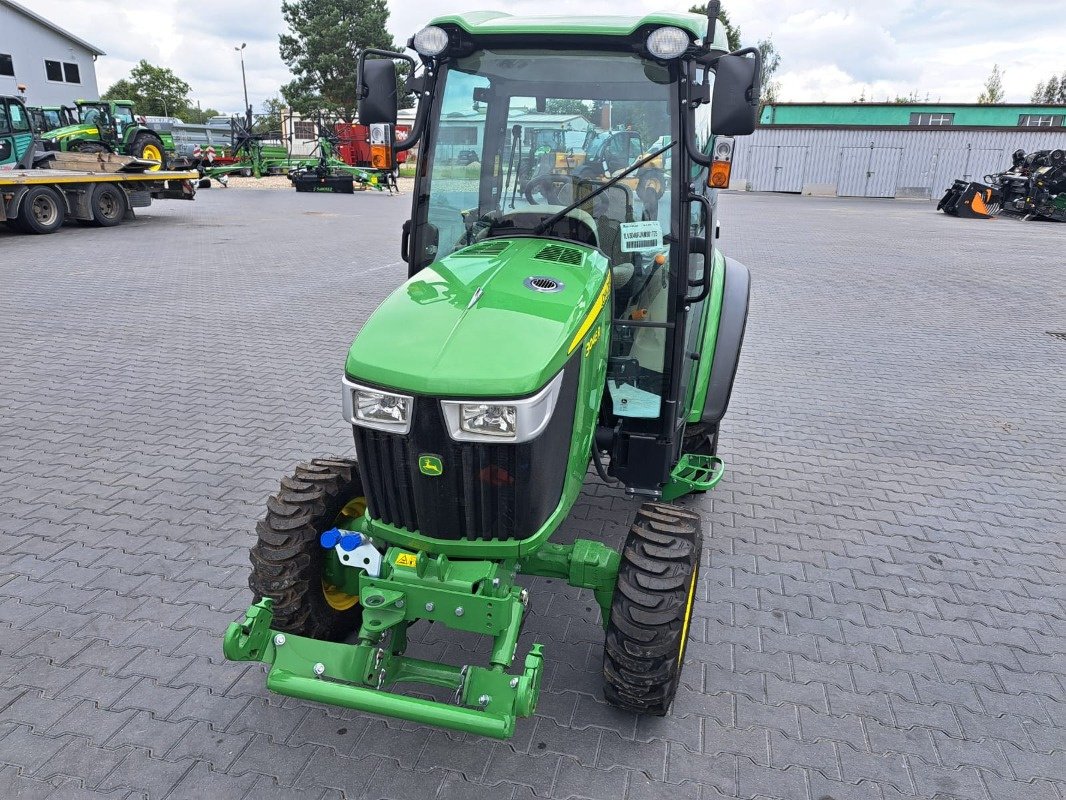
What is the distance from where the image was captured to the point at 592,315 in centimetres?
281

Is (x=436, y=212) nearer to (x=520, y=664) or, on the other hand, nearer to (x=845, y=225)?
(x=520, y=664)

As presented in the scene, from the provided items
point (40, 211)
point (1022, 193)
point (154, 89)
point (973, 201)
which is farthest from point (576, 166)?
point (154, 89)

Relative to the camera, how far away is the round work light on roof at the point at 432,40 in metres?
3.14

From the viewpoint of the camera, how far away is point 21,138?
17.1 m

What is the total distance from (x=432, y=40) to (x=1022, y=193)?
24.3 metres

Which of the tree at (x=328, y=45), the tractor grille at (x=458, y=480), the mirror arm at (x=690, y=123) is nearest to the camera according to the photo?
the tractor grille at (x=458, y=480)

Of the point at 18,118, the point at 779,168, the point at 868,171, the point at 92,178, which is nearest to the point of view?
the point at 92,178

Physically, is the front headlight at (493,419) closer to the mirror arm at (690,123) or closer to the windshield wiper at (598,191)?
the windshield wiper at (598,191)

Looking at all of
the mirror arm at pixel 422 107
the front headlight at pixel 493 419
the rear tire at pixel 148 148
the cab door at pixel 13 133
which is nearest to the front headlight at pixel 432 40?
the mirror arm at pixel 422 107

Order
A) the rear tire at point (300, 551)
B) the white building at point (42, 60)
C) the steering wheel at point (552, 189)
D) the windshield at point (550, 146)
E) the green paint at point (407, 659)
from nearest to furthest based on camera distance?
the green paint at point (407, 659) → the rear tire at point (300, 551) → the windshield at point (550, 146) → the steering wheel at point (552, 189) → the white building at point (42, 60)

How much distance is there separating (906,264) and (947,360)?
262 inches

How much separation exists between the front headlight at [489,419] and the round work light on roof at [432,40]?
1698 millimetres

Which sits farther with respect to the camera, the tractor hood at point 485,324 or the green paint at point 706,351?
the green paint at point 706,351

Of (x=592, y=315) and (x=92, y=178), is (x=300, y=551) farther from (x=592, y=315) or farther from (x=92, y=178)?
(x=92, y=178)
